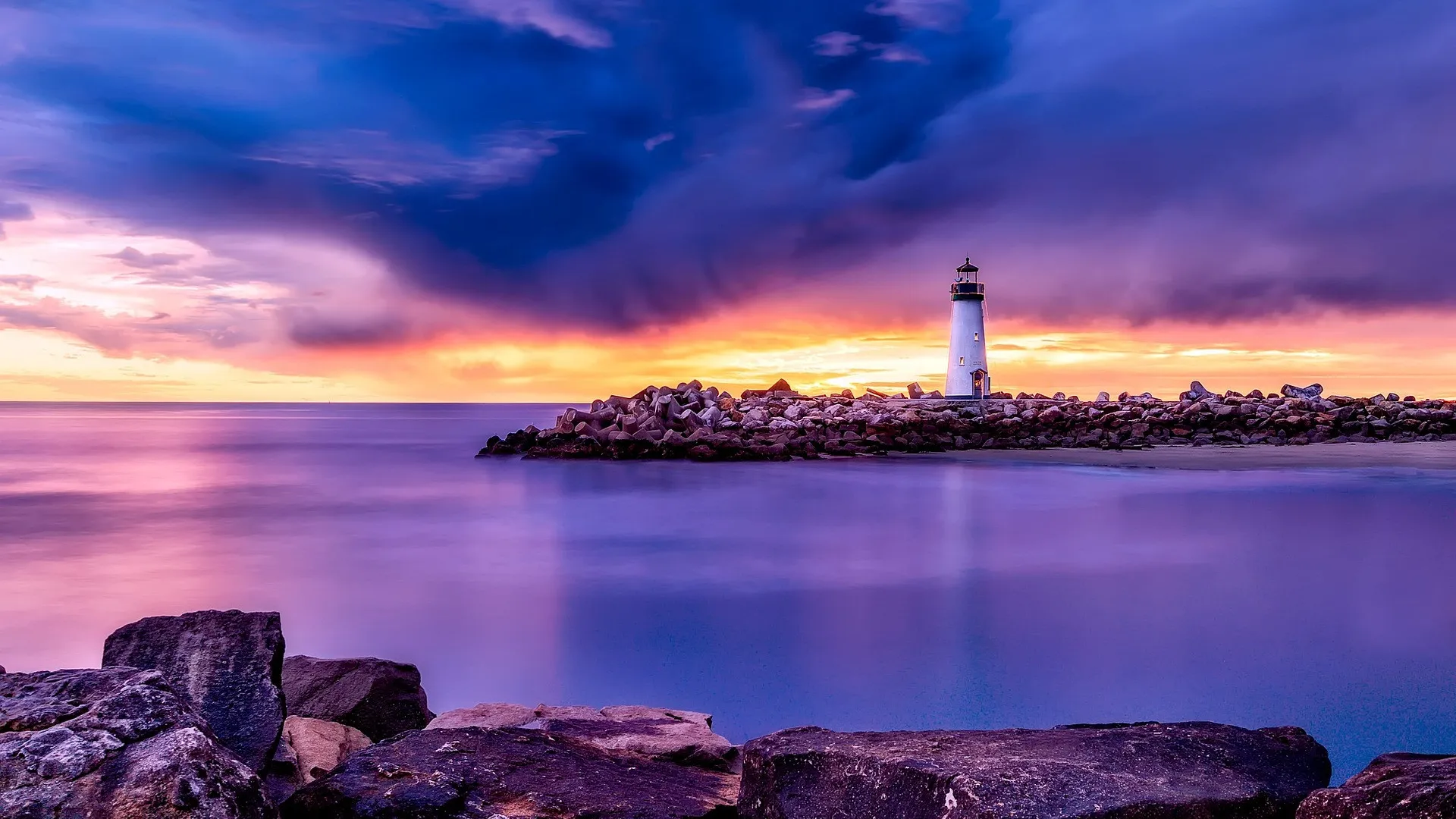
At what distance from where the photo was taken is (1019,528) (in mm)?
11977

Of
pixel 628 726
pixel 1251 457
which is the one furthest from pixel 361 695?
pixel 1251 457

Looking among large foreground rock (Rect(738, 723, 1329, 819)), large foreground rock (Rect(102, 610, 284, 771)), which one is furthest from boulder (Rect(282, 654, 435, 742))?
large foreground rock (Rect(738, 723, 1329, 819))

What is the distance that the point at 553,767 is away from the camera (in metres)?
2.68

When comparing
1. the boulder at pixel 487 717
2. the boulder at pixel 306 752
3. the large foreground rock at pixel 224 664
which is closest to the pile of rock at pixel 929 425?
the boulder at pixel 487 717

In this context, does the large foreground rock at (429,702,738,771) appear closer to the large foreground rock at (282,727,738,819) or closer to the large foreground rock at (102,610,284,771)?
the large foreground rock at (282,727,738,819)

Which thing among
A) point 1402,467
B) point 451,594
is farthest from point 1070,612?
point 1402,467

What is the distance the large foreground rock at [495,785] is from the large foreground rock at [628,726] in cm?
27

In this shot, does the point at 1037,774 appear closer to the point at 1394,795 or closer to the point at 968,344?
the point at 1394,795

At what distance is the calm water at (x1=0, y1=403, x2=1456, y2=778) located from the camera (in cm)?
555

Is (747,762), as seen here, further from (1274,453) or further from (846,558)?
(1274,453)

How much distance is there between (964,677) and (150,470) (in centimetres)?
2112

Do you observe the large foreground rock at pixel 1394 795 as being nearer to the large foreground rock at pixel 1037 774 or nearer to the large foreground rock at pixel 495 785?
the large foreground rock at pixel 1037 774

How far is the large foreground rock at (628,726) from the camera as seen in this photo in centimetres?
320

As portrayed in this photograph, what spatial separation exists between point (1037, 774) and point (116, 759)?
2.10 m
